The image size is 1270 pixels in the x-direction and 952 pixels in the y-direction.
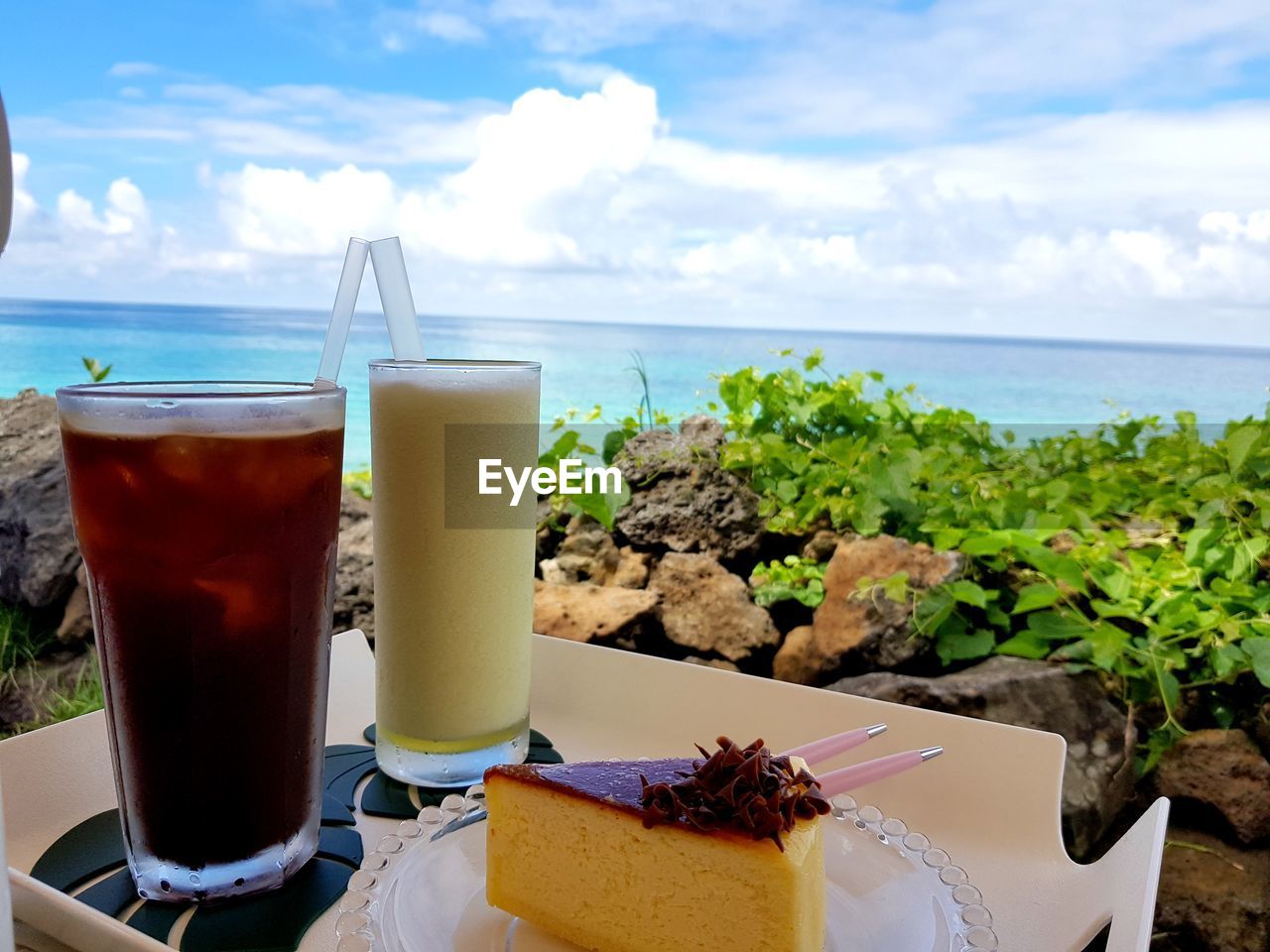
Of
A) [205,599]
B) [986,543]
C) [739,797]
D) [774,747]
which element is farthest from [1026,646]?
[205,599]

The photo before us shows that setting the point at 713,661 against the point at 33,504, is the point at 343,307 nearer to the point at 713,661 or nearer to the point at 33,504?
the point at 713,661

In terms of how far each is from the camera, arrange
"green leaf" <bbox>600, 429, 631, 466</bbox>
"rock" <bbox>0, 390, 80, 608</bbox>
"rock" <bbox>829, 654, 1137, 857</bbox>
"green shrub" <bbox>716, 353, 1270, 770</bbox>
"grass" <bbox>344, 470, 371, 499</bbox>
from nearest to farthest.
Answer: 1. "rock" <bbox>829, 654, 1137, 857</bbox>
2. "green shrub" <bbox>716, 353, 1270, 770</bbox>
3. "green leaf" <bbox>600, 429, 631, 466</bbox>
4. "rock" <bbox>0, 390, 80, 608</bbox>
5. "grass" <bbox>344, 470, 371, 499</bbox>

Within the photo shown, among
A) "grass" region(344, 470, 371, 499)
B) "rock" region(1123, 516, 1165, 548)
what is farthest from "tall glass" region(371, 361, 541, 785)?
"grass" region(344, 470, 371, 499)

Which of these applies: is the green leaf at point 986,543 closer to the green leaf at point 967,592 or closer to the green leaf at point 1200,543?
the green leaf at point 967,592

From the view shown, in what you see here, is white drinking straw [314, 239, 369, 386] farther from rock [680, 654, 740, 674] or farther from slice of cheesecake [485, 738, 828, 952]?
rock [680, 654, 740, 674]

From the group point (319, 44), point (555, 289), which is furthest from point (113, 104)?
point (555, 289)

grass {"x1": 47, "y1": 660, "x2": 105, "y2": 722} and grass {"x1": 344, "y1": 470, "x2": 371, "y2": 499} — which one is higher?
grass {"x1": 344, "y1": 470, "x2": 371, "y2": 499}
